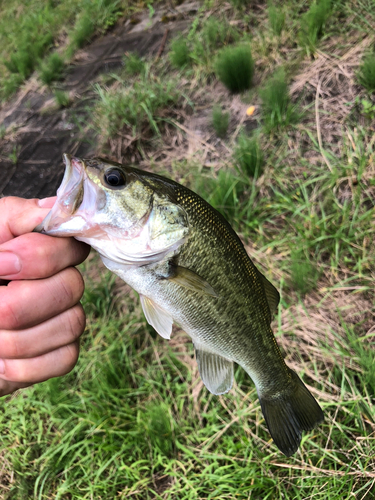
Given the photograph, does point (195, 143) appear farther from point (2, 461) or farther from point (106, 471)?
point (2, 461)

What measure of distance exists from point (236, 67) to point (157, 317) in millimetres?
2924

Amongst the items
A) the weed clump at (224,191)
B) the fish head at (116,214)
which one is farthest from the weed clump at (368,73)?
the fish head at (116,214)

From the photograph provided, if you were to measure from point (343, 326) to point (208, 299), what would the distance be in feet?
4.02

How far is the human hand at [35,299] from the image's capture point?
129cm

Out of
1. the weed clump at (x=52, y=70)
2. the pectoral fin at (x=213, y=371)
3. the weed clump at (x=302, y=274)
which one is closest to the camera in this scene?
the pectoral fin at (x=213, y=371)

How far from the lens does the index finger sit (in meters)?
1.43

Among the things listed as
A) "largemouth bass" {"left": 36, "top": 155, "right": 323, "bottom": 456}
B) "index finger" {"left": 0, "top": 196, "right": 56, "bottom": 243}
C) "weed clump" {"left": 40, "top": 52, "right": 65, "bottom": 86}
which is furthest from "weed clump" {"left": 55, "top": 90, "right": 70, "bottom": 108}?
"largemouth bass" {"left": 36, "top": 155, "right": 323, "bottom": 456}

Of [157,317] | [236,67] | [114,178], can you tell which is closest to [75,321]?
[157,317]

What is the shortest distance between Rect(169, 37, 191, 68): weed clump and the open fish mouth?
3.39 meters

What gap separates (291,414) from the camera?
66.4 inches

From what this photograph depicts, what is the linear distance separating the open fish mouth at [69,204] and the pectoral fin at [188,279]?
1.32ft

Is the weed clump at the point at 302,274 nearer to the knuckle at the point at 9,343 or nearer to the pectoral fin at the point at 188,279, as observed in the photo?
the pectoral fin at the point at 188,279

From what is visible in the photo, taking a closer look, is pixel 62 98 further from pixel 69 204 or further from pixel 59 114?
pixel 69 204

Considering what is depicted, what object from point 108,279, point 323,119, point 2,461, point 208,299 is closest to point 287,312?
point 208,299
